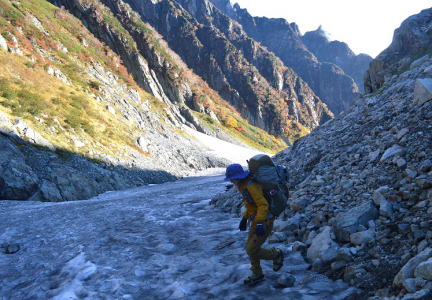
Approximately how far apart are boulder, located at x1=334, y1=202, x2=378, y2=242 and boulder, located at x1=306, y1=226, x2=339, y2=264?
0.57 feet

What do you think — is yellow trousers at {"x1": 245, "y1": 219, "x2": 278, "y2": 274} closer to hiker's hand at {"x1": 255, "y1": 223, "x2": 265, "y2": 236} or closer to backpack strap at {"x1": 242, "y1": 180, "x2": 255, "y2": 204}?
hiker's hand at {"x1": 255, "y1": 223, "x2": 265, "y2": 236}

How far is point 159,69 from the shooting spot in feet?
235

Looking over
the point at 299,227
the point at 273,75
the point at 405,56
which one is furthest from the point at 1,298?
the point at 273,75

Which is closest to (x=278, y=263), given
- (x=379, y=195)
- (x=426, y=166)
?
(x=379, y=195)

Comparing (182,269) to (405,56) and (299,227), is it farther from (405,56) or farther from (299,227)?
(405,56)

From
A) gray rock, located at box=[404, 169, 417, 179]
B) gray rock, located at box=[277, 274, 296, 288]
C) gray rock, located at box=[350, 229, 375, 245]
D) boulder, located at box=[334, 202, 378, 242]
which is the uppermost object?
gray rock, located at box=[404, 169, 417, 179]

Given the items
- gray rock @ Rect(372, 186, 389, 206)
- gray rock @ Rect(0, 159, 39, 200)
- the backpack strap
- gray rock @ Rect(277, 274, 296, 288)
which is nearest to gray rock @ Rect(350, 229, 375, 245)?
gray rock @ Rect(372, 186, 389, 206)

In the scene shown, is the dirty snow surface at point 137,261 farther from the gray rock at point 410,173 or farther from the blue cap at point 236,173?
the gray rock at point 410,173

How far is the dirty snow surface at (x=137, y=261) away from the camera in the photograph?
16.9 feet

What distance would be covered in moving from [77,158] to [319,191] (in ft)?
58.3

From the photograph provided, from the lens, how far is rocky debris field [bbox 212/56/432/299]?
4.32 m

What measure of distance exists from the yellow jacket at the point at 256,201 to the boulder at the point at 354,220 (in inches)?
62.4

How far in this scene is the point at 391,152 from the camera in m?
6.93

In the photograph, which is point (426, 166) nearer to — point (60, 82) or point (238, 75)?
point (60, 82)
